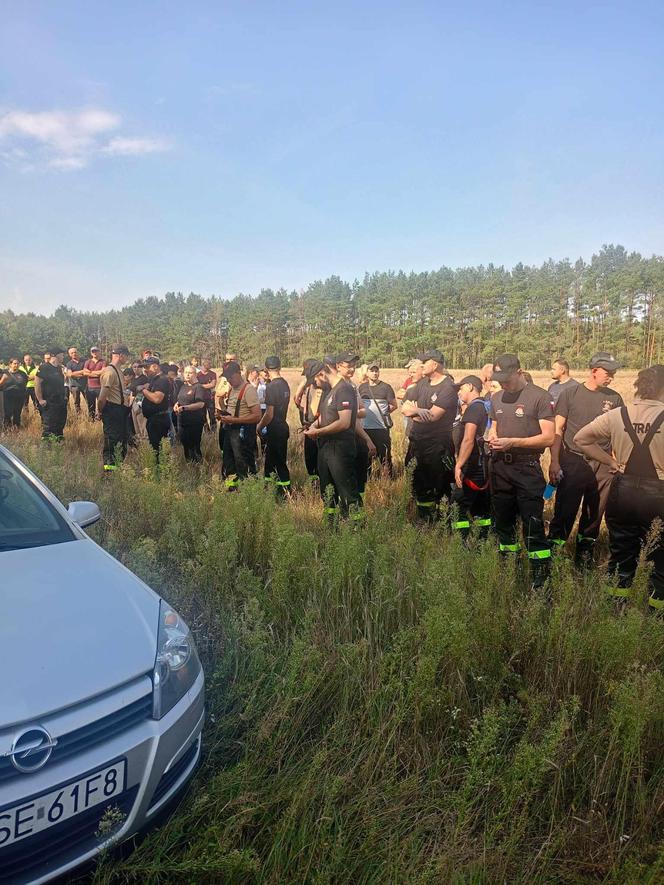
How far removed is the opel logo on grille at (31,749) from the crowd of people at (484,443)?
10.3 feet

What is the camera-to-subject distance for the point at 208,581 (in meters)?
4.02

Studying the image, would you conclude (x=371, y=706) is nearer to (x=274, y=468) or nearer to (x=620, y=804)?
(x=620, y=804)

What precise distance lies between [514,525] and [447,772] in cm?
324

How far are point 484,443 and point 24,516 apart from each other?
468cm

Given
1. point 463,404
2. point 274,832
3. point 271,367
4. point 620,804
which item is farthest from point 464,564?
point 271,367

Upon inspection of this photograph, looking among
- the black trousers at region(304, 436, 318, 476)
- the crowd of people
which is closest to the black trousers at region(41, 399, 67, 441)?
the crowd of people

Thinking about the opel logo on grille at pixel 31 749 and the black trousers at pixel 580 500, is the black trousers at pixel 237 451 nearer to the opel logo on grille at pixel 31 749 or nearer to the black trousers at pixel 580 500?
the black trousers at pixel 580 500

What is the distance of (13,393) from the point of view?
44.6 ft

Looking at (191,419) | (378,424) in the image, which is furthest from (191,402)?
Answer: (378,424)

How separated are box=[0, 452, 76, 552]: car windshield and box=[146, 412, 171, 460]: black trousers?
22.4 feet

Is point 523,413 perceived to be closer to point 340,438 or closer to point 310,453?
point 340,438

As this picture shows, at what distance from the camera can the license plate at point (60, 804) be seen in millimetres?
1593

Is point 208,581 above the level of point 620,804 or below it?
above

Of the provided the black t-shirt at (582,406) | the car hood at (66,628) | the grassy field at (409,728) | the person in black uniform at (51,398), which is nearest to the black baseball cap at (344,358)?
the black t-shirt at (582,406)
